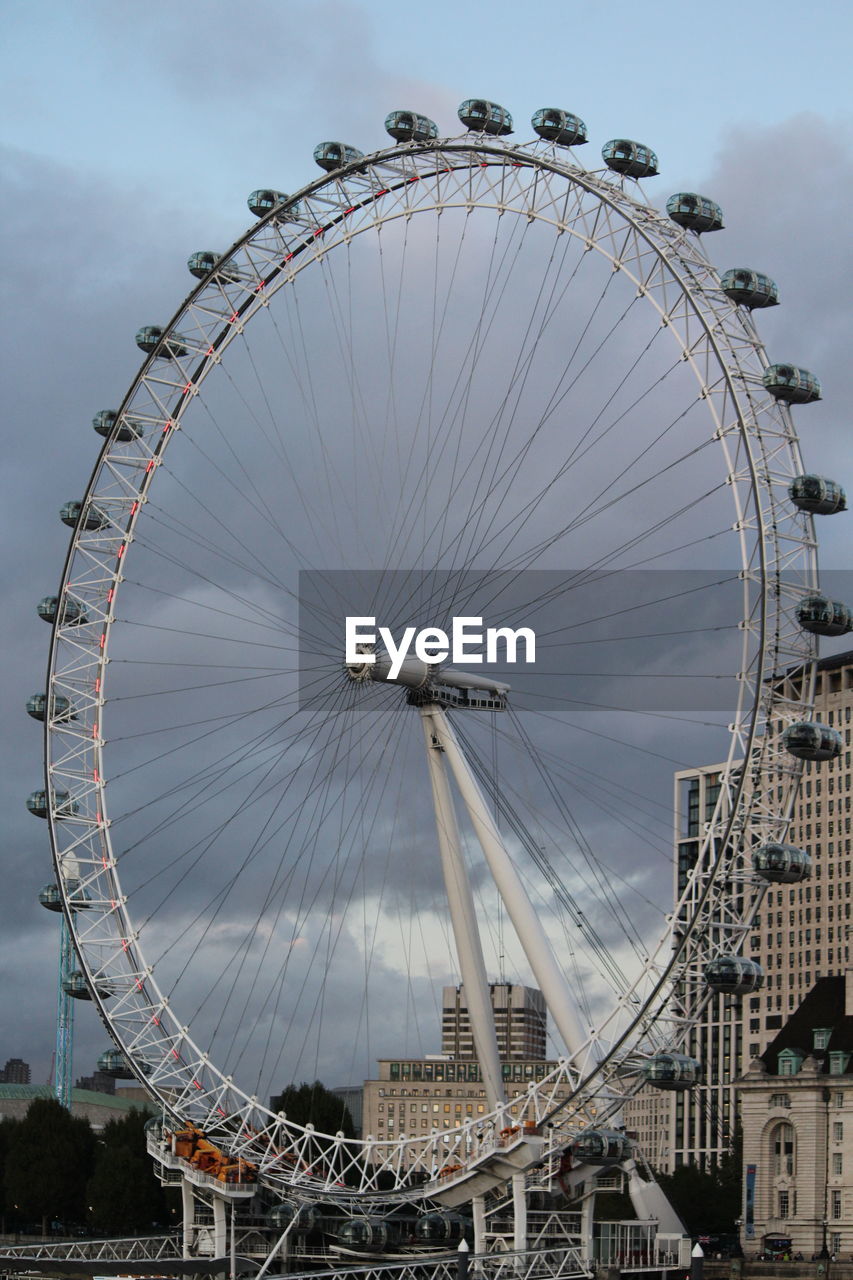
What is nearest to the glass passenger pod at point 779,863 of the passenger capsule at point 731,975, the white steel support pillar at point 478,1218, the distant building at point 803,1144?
the passenger capsule at point 731,975

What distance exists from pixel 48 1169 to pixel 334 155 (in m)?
74.4

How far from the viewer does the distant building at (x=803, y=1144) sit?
9888cm

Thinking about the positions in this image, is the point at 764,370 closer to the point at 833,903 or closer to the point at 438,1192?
the point at 438,1192

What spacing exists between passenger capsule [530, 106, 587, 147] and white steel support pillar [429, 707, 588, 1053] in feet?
76.1

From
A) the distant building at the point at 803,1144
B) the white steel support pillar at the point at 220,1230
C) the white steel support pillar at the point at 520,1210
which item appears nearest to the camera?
the white steel support pillar at the point at 520,1210

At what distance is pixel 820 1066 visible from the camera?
102 metres

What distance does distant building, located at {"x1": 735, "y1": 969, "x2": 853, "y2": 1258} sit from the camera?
324 ft

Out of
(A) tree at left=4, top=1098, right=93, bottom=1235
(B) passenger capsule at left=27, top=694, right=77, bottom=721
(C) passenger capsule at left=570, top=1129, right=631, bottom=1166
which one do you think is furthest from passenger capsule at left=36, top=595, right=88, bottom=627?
(A) tree at left=4, top=1098, right=93, bottom=1235

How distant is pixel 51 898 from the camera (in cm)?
8906

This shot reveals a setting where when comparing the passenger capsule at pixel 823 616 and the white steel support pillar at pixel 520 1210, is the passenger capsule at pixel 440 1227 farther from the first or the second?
the passenger capsule at pixel 823 616

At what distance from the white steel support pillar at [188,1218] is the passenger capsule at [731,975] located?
28651mm

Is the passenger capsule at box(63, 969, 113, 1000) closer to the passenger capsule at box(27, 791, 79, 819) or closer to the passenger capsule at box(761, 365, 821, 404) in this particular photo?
the passenger capsule at box(27, 791, 79, 819)

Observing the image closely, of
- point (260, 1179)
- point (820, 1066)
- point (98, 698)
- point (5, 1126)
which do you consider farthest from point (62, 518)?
point (5, 1126)

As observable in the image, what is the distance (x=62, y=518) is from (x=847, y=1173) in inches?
1996
